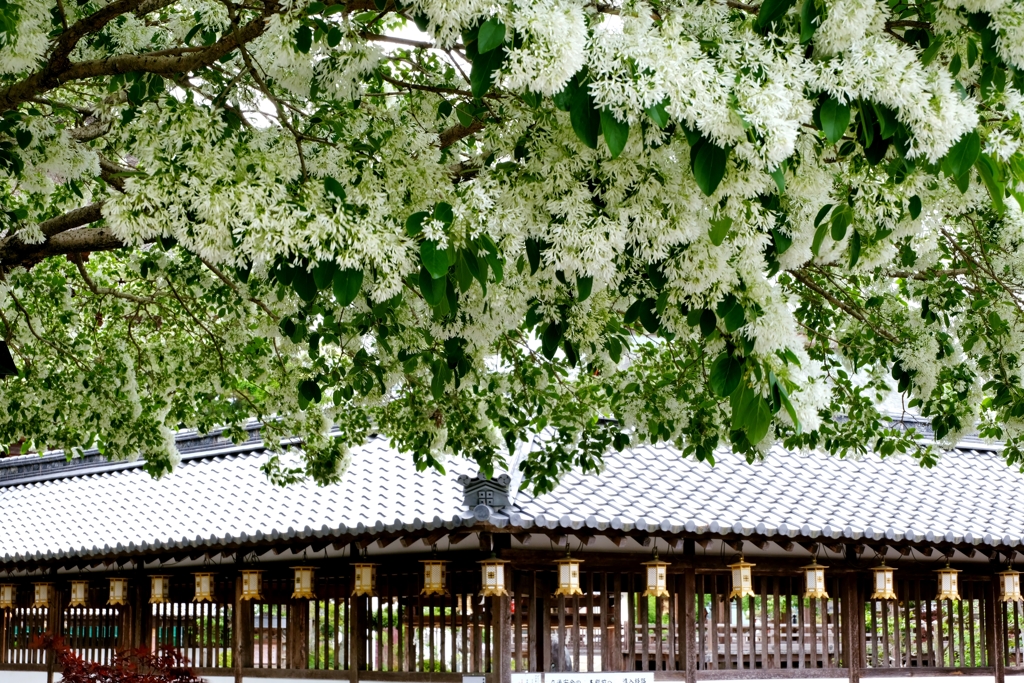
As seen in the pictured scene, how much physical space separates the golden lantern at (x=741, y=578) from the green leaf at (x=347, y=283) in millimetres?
7504

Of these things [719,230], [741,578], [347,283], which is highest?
[719,230]

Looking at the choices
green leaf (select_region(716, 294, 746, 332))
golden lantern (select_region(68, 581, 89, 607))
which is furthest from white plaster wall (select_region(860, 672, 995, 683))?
green leaf (select_region(716, 294, 746, 332))

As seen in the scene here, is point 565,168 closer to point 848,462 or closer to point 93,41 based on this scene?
point 93,41

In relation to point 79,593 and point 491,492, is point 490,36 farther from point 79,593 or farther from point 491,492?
point 79,593

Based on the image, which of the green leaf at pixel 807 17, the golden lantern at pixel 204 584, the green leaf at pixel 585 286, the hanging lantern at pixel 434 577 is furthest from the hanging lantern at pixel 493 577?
the green leaf at pixel 807 17

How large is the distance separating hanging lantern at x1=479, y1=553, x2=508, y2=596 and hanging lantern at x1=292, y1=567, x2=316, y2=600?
77.9 inches

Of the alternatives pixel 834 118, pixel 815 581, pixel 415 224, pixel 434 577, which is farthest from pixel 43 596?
pixel 834 118

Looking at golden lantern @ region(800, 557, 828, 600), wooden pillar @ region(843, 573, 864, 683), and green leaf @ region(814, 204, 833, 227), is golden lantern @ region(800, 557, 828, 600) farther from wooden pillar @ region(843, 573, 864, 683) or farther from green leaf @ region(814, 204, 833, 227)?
green leaf @ region(814, 204, 833, 227)

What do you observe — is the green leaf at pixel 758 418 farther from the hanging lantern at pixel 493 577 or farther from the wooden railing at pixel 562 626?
the wooden railing at pixel 562 626

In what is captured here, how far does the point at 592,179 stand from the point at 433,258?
0.69 meters

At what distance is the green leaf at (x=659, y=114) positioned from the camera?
3471 mm

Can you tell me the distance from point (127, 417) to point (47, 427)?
647 mm

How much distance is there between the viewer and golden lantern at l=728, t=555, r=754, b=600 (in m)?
10.6

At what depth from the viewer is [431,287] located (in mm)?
3883
